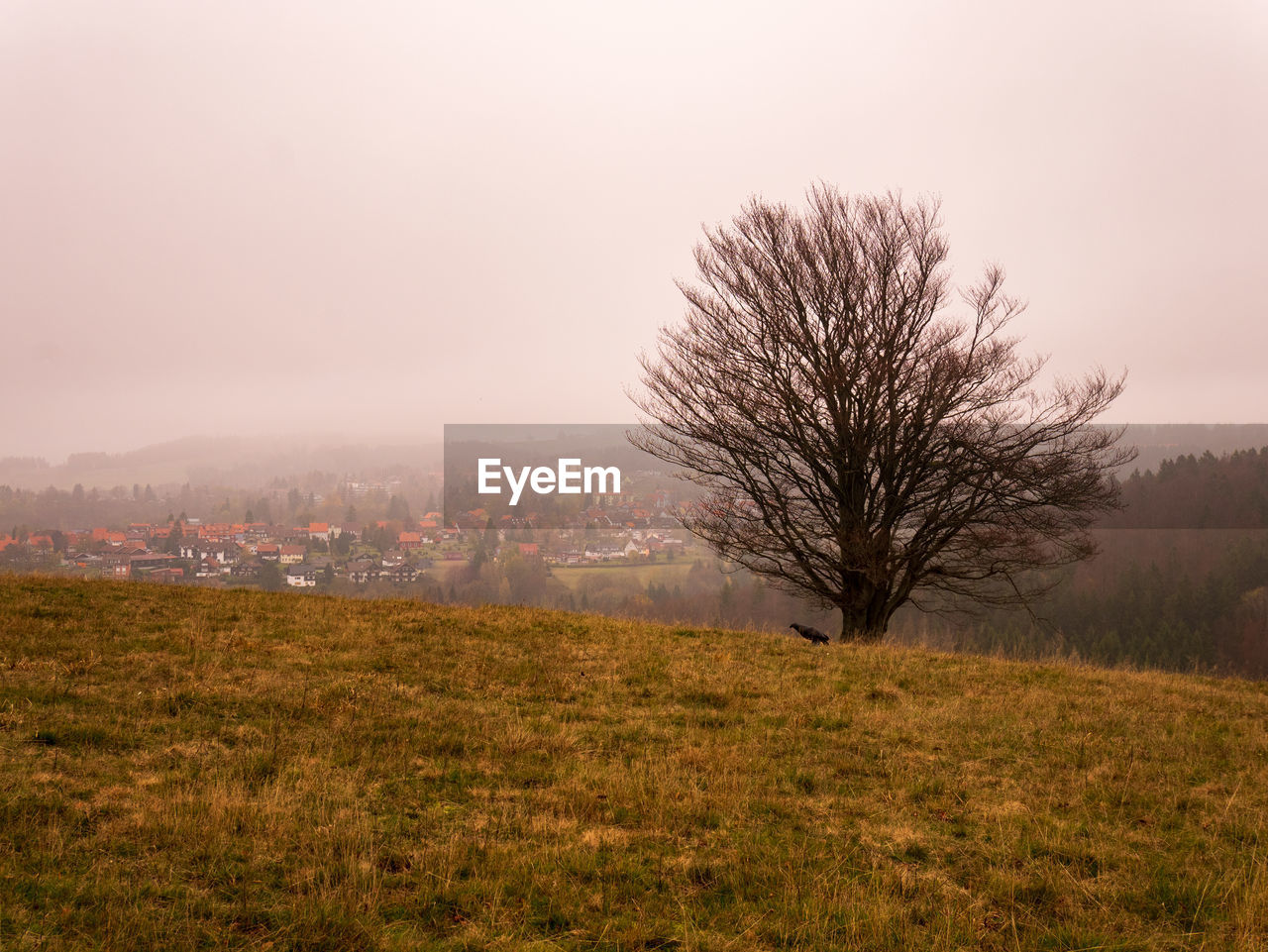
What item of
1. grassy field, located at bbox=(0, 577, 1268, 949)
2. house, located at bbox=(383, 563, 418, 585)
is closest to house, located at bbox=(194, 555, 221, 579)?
house, located at bbox=(383, 563, 418, 585)

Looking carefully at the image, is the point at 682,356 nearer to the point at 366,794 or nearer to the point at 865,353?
the point at 865,353

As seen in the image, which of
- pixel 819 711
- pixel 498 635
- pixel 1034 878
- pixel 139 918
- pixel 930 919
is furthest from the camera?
pixel 498 635

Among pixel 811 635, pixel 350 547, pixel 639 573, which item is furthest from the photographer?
pixel 639 573

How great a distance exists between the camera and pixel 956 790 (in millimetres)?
6301

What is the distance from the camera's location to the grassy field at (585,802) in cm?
397

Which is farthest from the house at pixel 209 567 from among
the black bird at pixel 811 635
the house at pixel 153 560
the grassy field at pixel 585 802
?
the black bird at pixel 811 635

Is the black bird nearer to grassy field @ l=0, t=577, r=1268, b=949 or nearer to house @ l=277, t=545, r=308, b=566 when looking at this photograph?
grassy field @ l=0, t=577, r=1268, b=949

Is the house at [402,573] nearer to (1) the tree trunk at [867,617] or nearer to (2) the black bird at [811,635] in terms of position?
(1) the tree trunk at [867,617]

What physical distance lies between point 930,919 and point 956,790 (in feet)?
7.93

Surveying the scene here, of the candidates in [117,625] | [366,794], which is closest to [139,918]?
[366,794]

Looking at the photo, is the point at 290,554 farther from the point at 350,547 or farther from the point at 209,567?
the point at 350,547

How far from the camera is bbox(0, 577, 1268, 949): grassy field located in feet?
13.0

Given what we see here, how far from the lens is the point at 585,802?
18.4ft

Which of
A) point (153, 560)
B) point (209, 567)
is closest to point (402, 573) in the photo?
point (209, 567)
